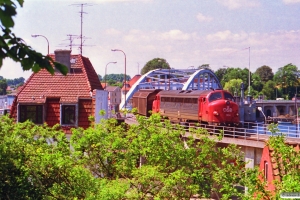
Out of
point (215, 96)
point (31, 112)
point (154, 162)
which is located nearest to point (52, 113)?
point (31, 112)

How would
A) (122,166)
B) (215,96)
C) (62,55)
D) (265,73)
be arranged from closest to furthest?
(122,166)
(62,55)
(215,96)
(265,73)

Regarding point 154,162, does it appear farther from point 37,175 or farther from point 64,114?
point 64,114

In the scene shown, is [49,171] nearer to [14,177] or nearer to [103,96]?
[14,177]

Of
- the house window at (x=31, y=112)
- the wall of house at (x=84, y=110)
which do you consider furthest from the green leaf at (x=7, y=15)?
the house window at (x=31, y=112)

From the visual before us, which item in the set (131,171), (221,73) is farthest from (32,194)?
(221,73)

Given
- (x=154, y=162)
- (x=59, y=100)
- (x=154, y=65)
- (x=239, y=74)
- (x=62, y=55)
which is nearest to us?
(x=154, y=162)

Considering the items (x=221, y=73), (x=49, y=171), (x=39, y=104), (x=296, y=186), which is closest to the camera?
(x=296, y=186)

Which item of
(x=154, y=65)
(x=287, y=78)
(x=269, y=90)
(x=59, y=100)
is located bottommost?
(x=59, y=100)

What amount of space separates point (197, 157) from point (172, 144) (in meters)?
1.20

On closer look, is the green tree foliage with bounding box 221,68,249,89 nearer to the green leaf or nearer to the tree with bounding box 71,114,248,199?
the tree with bounding box 71,114,248,199

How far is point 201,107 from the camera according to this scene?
38.3m

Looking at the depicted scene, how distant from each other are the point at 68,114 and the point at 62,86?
2568 mm

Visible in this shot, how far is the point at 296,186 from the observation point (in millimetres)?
13711

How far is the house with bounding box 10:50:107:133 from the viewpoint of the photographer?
3275cm
